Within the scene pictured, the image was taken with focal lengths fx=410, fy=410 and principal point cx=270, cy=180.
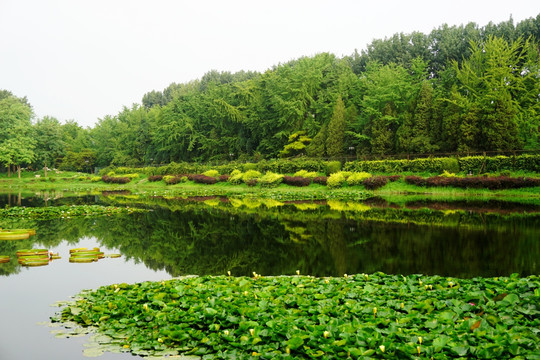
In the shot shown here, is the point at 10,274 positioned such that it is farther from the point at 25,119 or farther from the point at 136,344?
the point at 25,119

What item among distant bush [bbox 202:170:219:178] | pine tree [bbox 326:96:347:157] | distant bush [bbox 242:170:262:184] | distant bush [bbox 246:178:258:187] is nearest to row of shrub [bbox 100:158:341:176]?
distant bush [bbox 202:170:219:178]

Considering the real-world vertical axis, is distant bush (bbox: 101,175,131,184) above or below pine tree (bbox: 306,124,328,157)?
below

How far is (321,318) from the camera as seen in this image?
4449 mm

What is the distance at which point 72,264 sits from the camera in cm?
852

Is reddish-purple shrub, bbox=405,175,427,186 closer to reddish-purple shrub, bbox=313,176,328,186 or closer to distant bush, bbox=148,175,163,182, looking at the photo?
reddish-purple shrub, bbox=313,176,328,186

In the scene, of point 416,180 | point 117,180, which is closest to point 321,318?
point 416,180

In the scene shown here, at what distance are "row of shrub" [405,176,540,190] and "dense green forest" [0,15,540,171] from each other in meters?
4.91

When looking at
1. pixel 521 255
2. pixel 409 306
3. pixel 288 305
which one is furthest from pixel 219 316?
pixel 521 255

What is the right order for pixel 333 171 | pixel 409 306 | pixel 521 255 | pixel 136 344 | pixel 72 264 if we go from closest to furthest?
pixel 136 344 < pixel 409 306 < pixel 521 255 < pixel 72 264 < pixel 333 171

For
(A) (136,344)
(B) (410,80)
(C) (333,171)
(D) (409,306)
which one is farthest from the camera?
(B) (410,80)

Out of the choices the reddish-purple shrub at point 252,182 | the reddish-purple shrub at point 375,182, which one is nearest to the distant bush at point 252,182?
the reddish-purple shrub at point 252,182

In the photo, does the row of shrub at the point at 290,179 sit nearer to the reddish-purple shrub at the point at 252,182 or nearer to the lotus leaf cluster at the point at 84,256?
the reddish-purple shrub at the point at 252,182

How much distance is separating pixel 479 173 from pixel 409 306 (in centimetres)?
2169

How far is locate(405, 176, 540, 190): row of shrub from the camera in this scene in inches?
808
